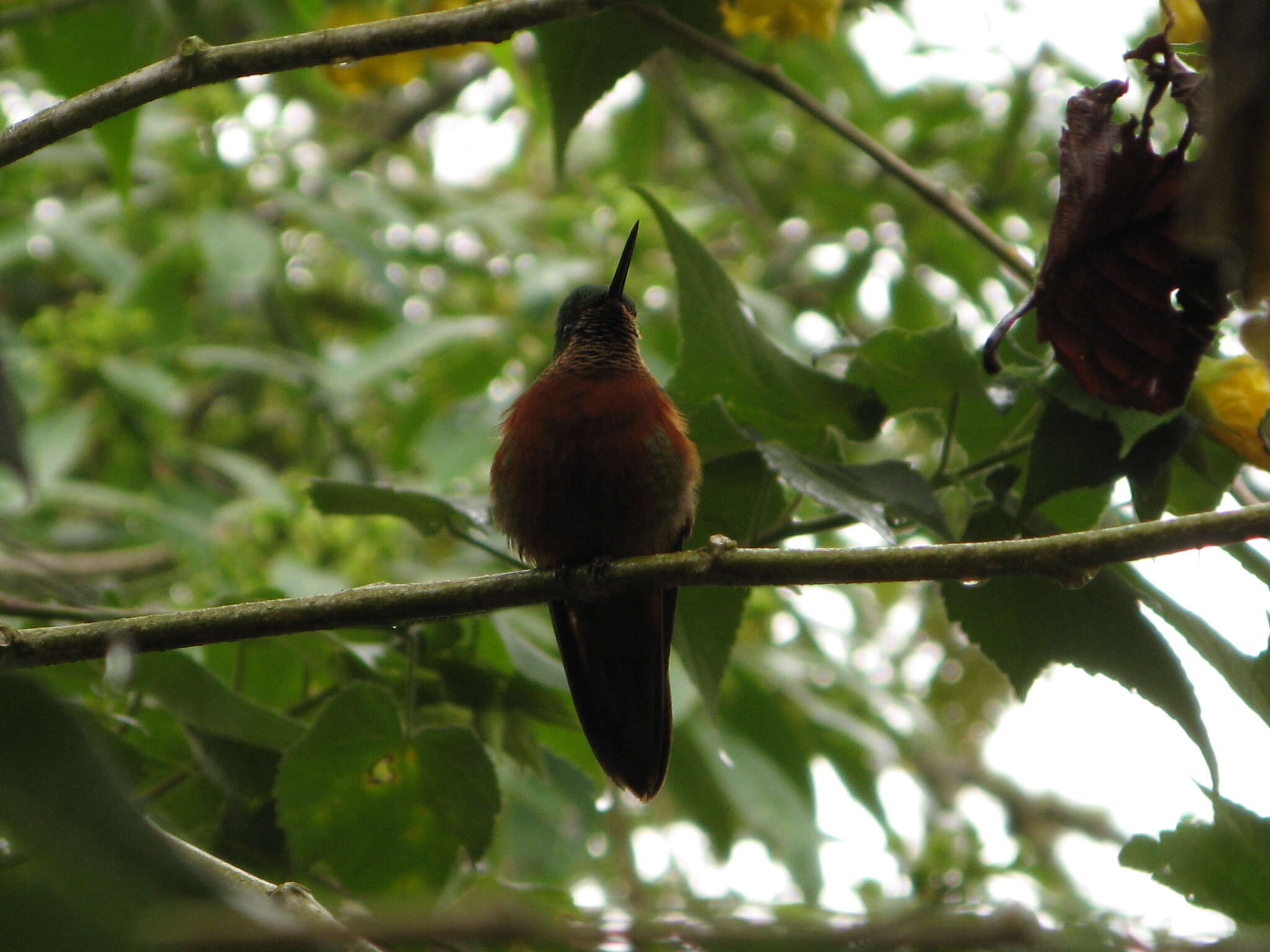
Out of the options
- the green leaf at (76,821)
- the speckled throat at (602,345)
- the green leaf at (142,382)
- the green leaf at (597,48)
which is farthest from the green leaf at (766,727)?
the green leaf at (76,821)

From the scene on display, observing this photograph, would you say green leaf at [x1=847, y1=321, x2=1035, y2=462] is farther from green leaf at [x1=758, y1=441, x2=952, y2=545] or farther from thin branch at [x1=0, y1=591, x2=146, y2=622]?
thin branch at [x1=0, y1=591, x2=146, y2=622]

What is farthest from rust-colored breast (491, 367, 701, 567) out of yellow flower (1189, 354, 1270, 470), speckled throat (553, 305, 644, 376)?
yellow flower (1189, 354, 1270, 470)

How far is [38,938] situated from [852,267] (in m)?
5.82

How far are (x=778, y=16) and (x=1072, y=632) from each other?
1.53 meters

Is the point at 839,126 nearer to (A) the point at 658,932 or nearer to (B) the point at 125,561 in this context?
(A) the point at 658,932

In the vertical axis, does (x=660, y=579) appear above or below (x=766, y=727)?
below

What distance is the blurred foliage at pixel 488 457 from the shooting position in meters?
2.20

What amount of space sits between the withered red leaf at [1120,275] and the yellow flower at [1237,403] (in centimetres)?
15

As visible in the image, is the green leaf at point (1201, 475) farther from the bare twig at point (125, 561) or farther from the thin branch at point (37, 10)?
the bare twig at point (125, 561)

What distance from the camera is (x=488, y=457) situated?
5.09 metres

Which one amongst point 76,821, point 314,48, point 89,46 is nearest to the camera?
point 76,821

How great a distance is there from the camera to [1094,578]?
220 centimetres

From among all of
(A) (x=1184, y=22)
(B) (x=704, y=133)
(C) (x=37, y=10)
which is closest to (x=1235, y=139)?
(A) (x=1184, y=22)

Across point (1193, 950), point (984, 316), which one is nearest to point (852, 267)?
point (984, 316)
